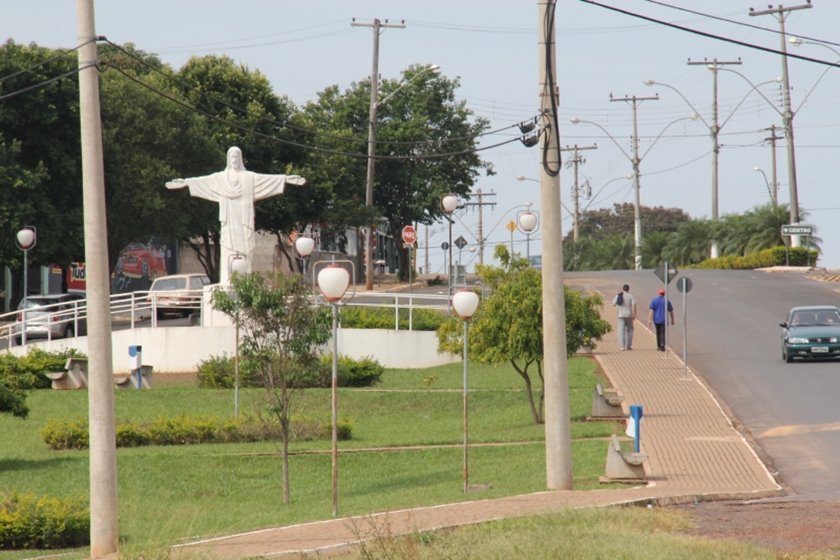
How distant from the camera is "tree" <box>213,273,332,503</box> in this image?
21.3 metres

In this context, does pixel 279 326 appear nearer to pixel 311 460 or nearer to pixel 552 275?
pixel 311 460

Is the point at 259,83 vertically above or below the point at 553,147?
above

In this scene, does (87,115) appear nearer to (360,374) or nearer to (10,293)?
(360,374)

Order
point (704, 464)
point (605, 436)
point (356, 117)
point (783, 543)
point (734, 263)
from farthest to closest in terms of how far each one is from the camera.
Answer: point (356, 117)
point (734, 263)
point (605, 436)
point (704, 464)
point (783, 543)

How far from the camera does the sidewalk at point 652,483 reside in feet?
48.0

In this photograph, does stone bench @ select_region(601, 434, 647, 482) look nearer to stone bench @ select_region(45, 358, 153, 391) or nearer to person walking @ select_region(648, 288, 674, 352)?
stone bench @ select_region(45, 358, 153, 391)

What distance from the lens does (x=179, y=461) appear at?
23.7 metres

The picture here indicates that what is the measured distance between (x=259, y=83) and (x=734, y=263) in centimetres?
2561

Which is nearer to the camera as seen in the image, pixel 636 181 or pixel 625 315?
pixel 625 315

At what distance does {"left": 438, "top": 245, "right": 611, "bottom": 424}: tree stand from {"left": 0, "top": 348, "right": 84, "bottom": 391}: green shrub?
1091 centimetres

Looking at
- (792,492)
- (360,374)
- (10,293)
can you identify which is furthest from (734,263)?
(792,492)

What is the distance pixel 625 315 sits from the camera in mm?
37844

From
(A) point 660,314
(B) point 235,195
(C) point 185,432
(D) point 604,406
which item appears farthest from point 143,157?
(D) point 604,406

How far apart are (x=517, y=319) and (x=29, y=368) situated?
13.1 m
